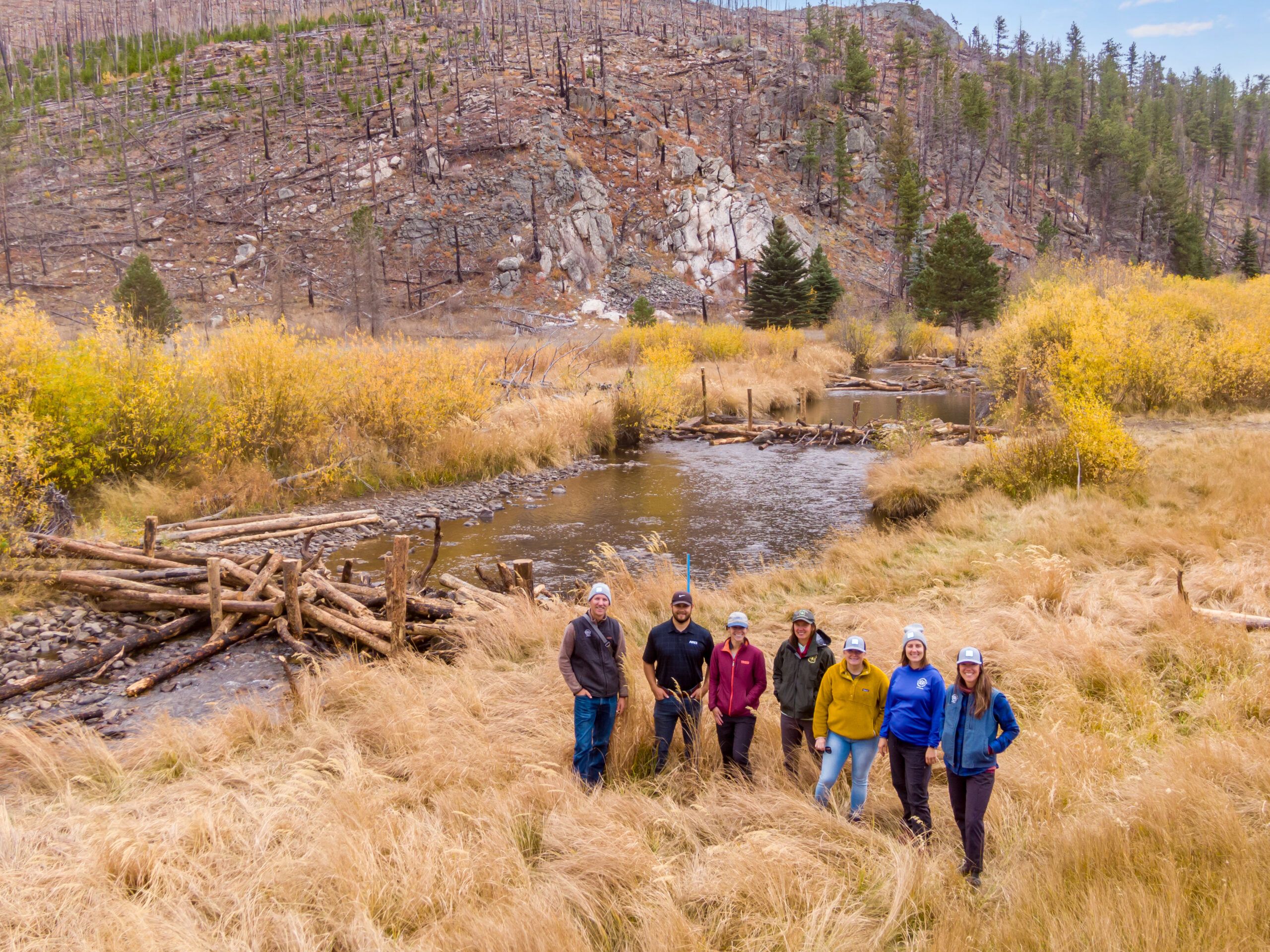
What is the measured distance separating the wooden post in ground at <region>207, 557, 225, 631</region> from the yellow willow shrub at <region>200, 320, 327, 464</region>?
7327mm

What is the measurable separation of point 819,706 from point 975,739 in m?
1.08

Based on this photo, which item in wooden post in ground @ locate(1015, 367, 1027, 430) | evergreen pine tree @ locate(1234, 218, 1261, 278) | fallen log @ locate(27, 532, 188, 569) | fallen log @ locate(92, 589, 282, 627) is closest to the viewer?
fallen log @ locate(92, 589, 282, 627)

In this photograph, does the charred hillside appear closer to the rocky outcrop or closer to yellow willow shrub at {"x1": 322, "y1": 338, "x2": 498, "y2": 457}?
the rocky outcrop

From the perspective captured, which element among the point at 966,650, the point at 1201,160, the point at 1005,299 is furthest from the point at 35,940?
the point at 1201,160

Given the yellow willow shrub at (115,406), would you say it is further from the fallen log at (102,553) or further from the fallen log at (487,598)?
the fallen log at (487,598)

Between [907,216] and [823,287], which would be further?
[907,216]

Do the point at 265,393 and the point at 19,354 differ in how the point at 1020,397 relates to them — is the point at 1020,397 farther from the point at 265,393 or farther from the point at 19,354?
the point at 19,354

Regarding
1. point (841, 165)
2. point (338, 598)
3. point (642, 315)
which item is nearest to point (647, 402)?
point (338, 598)

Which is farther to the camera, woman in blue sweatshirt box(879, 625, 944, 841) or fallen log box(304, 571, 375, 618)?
fallen log box(304, 571, 375, 618)

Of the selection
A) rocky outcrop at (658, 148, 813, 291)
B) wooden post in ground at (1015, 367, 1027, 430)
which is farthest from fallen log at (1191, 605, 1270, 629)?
rocky outcrop at (658, 148, 813, 291)

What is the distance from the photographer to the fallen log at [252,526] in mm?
13562

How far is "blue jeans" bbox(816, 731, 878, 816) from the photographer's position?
5.15 meters

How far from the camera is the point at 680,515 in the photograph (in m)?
17.8

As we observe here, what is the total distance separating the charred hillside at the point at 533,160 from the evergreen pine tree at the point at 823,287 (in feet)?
27.4
